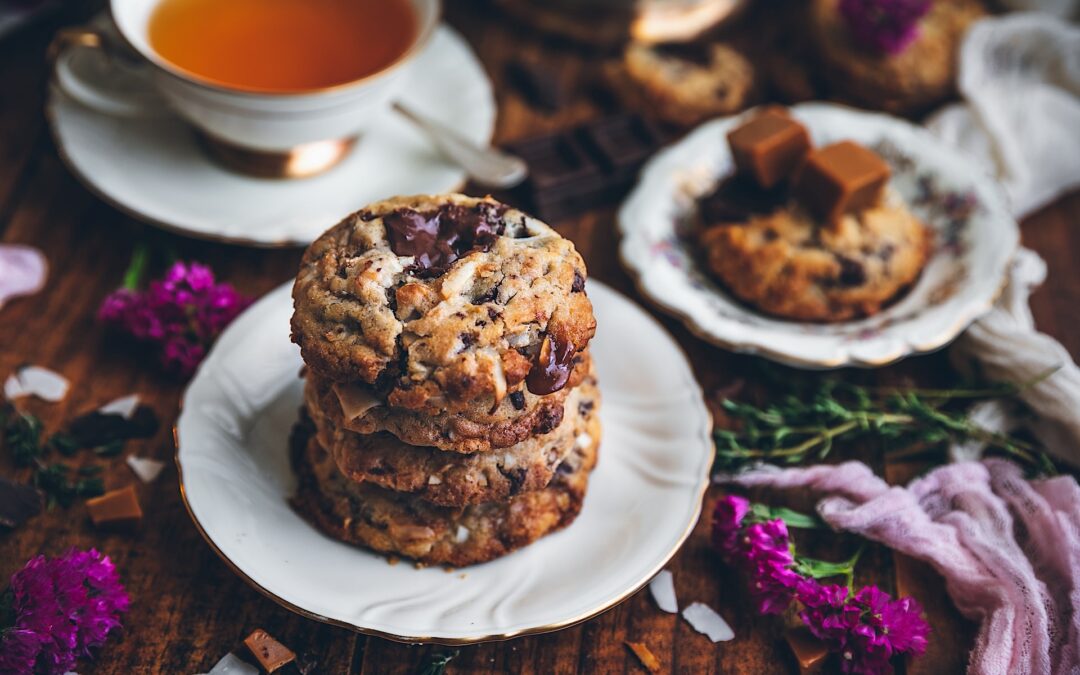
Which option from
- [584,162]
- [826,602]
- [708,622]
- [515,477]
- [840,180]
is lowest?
[708,622]

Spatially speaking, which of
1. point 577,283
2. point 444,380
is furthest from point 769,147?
point 444,380

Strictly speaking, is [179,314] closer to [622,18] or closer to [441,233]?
[441,233]

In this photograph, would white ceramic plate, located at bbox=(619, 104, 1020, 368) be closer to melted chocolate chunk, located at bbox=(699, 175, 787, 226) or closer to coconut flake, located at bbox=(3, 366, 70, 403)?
Answer: melted chocolate chunk, located at bbox=(699, 175, 787, 226)

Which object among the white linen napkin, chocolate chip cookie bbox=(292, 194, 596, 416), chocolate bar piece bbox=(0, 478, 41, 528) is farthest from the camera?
the white linen napkin

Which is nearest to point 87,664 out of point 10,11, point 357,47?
point 357,47

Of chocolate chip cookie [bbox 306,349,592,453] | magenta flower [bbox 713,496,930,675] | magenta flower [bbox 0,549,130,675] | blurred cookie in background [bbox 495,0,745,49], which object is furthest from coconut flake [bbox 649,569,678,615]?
blurred cookie in background [bbox 495,0,745,49]

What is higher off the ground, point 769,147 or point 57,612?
point 769,147
